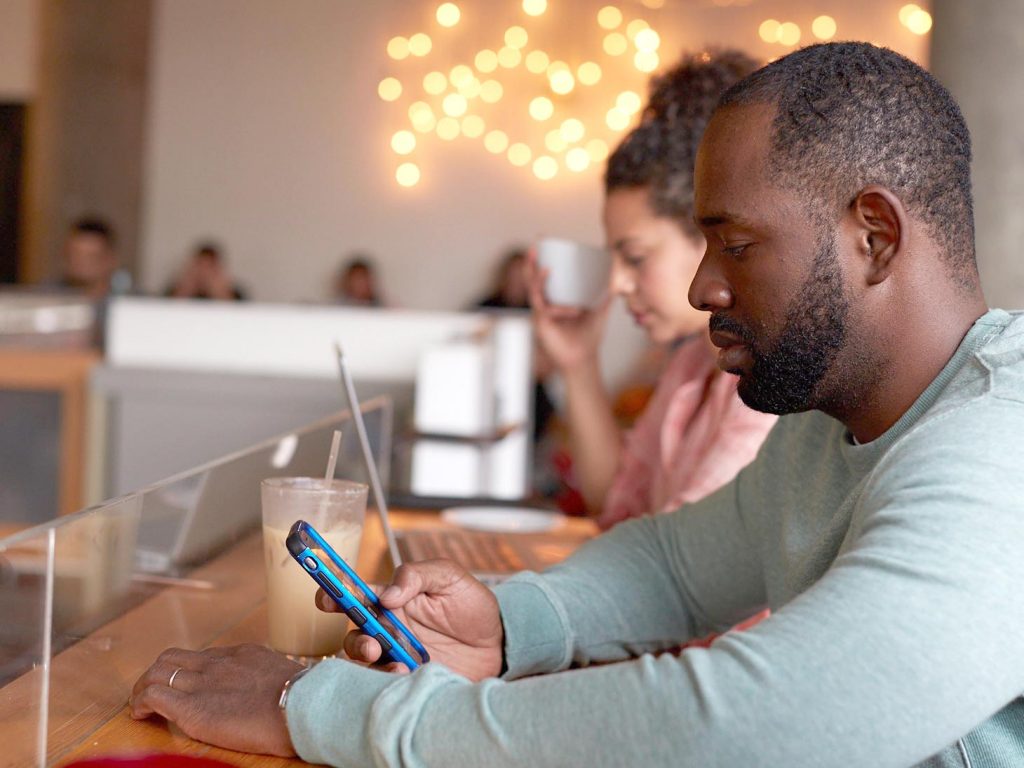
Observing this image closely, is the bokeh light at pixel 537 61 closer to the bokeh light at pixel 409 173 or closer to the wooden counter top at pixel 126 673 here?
the bokeh light at pixel 409 173

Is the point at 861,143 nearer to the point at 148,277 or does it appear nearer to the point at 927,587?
the point at 927,587

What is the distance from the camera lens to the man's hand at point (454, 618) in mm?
860

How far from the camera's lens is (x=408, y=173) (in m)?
5.84

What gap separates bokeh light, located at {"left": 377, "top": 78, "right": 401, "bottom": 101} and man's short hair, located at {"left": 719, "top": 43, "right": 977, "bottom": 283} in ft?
17.0

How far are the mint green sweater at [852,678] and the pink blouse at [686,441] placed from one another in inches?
22.1

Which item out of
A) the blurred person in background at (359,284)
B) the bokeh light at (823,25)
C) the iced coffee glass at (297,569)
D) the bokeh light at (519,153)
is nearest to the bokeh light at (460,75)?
the bokeh light at (519,153)

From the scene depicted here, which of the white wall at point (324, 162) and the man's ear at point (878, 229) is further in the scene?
the white wall at point (324, 162)

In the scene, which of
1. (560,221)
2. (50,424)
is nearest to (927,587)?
(50,424)

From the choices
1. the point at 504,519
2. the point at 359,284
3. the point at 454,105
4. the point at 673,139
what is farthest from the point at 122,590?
the point at 454,105

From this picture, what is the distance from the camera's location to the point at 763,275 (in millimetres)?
754

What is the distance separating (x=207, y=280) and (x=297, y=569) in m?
5.09

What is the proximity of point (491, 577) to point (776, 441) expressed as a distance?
0.33 metres

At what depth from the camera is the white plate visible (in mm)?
1602

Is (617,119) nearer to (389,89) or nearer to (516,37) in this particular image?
(516,37)
